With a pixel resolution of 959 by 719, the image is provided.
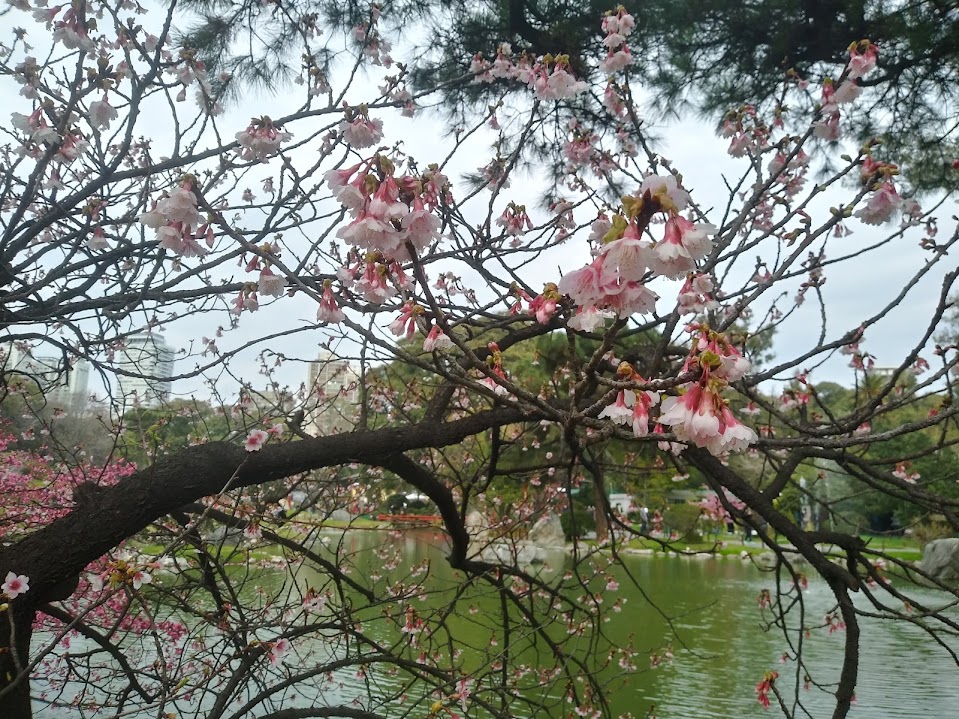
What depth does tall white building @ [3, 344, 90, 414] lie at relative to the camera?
2.28 m

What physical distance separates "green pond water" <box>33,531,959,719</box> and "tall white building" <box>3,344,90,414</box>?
1160 mm

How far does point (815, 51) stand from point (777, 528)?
1972 millimetres

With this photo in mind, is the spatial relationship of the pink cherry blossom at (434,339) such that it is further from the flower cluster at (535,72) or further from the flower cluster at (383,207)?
the flower cluster at (535,72)

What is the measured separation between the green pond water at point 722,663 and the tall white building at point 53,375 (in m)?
1.16

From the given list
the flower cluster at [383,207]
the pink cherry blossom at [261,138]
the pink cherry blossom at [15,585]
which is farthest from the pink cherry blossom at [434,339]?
the pink cherry blossom at [15,585]

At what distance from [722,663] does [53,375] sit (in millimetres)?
5164

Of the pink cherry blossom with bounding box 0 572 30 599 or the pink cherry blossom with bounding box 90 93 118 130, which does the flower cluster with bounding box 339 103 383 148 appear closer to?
the pink cherry blossom with bounding box 90 93 118 130

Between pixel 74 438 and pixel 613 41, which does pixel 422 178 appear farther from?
pixel 74 438

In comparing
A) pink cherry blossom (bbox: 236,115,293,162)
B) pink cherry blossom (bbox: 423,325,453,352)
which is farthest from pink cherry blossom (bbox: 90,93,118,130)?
pink cherry blossom (bbox: 423,325,453,352)

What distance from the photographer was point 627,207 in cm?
79

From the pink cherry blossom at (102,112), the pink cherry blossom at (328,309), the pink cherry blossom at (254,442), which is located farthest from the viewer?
the pink cherry blossom at (102,112)

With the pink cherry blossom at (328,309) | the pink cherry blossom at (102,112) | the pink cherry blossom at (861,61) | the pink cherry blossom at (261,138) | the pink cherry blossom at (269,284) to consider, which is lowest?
the pink cherry blossom at (328,309)

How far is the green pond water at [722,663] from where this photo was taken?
4.14 m

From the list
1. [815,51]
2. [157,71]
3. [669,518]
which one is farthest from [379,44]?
[669,518]
